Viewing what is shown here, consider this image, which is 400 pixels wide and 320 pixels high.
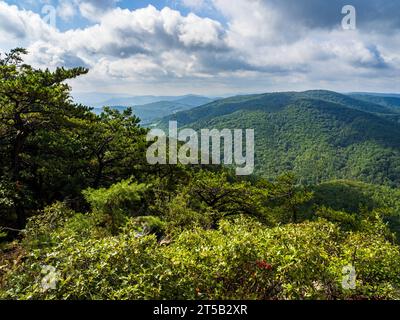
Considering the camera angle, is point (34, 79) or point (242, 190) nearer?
point (34, 79)

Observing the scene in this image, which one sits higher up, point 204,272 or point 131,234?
point 131,234

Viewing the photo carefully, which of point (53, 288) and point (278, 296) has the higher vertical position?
point (53, 288)

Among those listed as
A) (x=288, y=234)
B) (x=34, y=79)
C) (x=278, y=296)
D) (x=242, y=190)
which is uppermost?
(x=34, y=79)

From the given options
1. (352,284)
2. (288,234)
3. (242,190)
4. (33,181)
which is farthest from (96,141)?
(352,284)

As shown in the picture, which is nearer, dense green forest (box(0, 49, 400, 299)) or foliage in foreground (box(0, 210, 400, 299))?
foliage in foreground (box(0, 210, 400, 299))

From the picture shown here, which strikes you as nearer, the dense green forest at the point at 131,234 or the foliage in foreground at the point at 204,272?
the foliage in foreground at the point at 204,272

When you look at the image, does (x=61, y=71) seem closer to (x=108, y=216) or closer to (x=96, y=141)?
(x=96, y=141)

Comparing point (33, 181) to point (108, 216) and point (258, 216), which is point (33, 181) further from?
point (258, 216)

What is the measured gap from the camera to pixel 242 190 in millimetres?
22219

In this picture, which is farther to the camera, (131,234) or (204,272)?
(131,234)
